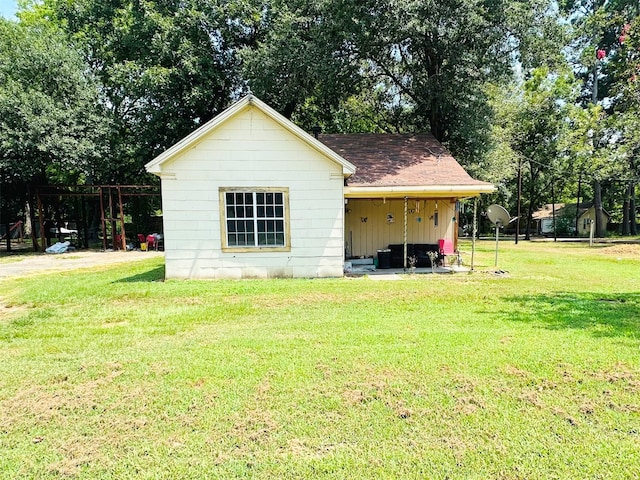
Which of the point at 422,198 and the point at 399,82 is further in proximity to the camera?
the point at 399,82

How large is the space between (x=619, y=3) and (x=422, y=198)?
100 ft

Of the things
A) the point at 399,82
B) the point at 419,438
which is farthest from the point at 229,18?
the point at 419,438

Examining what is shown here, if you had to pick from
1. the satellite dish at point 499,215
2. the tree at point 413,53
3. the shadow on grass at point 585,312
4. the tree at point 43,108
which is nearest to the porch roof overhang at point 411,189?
the satellite dish at point 499,215

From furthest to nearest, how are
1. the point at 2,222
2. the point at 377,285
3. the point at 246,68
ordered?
the point at 2,222 < the point at 246,68 < the point at 377,285

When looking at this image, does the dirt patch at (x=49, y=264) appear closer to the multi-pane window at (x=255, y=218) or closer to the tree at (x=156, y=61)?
the tree at (x=156, y=61)

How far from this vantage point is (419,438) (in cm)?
291

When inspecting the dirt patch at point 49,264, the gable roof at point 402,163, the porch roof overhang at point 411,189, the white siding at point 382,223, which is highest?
the gable roof at point 402,163

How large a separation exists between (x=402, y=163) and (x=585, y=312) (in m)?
7.47

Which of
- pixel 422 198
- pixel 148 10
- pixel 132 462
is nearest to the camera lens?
pixel 132 462

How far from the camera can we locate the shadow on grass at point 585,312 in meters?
5.46

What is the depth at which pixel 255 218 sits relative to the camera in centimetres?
991

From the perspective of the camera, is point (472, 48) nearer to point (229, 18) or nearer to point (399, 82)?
point (399, 82)

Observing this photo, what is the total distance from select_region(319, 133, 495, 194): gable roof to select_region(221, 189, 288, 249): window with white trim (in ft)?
7.10

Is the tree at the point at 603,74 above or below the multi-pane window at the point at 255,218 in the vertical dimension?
above
